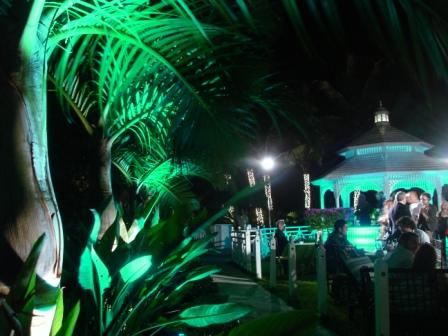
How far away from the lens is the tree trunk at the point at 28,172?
2.13 meters

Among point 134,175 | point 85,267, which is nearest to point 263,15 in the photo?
point 85,267

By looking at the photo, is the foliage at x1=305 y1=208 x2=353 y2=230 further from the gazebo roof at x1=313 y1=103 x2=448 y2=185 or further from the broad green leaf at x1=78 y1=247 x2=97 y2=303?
the broad green leaf at x1=78 y1=247 x2=97 y2=303

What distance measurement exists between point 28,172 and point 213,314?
138 centimetres

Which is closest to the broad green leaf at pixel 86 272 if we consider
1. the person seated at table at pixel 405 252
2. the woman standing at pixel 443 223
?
the person seated at table at pixel 405 252

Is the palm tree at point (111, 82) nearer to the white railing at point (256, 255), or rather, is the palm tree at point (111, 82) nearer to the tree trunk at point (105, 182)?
the tree trunk at point (105, 182)

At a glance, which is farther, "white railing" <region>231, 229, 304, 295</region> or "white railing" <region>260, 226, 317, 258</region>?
"white railing" <region>260, 226, 317, 258</region>

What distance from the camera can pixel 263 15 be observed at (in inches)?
94.0

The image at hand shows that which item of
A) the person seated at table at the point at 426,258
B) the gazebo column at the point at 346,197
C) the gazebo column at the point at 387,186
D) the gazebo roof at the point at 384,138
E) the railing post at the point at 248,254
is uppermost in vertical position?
the gazebo roof at the point at 384,138

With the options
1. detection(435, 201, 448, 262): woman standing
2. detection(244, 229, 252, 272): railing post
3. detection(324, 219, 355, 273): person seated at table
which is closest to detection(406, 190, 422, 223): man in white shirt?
detection(435, 201, 448, 262): woman standing

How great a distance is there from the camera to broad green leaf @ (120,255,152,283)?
9.74 feet

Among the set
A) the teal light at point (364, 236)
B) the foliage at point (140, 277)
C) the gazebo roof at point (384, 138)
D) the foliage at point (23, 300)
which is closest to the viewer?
the foliage at point (23, 300)

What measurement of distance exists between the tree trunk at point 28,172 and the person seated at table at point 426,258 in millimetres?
4851

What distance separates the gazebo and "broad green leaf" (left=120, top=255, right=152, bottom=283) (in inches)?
678

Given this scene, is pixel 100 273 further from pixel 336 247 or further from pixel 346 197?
pixel 346 197
